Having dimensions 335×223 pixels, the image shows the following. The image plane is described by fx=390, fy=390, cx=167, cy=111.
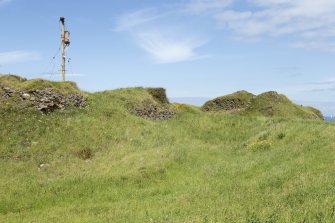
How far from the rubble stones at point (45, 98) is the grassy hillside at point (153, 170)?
1155 mm

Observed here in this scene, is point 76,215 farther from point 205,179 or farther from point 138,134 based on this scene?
point 138,134

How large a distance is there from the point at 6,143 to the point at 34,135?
2.15 m

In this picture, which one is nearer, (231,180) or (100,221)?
(100,221)

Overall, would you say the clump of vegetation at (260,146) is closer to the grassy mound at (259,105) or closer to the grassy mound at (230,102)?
the grassy mound at (259,105)

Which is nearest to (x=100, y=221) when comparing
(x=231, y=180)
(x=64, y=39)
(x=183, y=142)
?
(x=231, y=180)

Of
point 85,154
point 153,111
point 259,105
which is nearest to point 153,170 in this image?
point 85,154

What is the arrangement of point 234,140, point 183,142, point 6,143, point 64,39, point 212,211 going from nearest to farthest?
point 212,211
point 6,143
point 183,142
point 234,140
point 64,39

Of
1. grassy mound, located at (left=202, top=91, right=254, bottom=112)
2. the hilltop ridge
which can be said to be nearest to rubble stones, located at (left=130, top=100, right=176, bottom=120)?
the hilltop ridge

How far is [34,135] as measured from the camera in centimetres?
2800

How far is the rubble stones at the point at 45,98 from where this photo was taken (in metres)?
31.8

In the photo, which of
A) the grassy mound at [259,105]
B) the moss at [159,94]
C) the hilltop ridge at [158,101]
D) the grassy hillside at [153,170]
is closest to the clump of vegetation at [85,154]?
the grassy hillside at [153,170]

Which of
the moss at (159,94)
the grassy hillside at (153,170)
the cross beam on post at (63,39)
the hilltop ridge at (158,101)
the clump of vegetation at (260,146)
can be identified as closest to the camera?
the grassy hillside at (153,170)

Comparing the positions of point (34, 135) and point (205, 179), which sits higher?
point (34, 135)

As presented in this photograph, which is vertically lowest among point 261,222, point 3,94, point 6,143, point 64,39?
point 261,222
